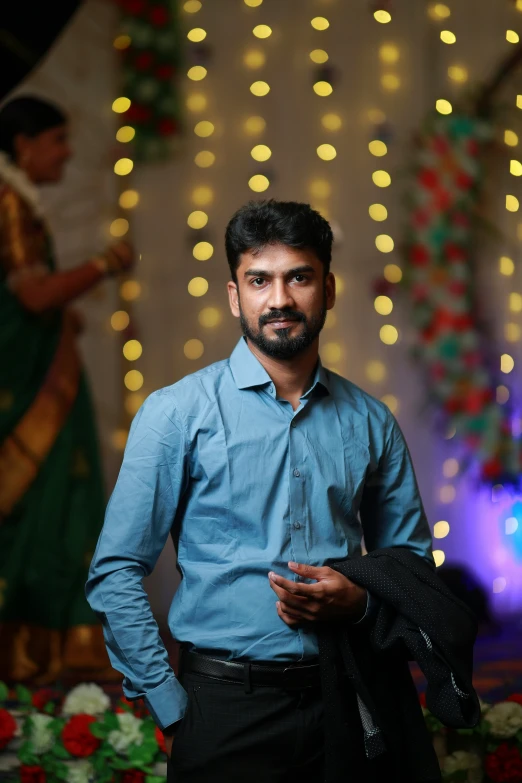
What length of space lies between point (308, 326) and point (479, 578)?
2213 mm

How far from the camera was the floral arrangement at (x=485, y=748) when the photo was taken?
273cm

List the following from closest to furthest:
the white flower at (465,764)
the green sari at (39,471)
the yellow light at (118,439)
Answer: the white flower at (465,764), the green sari at (39,471), the yellow light at (118,439)

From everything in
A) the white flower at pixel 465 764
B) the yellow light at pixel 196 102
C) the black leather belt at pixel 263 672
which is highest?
the yellow light at pixel 196 102

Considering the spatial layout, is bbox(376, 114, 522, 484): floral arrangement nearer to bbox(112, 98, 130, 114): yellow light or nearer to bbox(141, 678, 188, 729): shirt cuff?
bbox(112, 98, 130, 114): yellow light

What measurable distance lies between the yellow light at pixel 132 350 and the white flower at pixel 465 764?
181cm

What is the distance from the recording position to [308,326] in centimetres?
175

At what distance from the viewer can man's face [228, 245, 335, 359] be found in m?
1.74

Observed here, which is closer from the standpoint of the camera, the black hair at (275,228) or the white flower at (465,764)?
the black hair at (275,228)

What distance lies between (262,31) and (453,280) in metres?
1.26

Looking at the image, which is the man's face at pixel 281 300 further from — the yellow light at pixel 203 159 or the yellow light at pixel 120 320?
the yellow light at pixel 203 159

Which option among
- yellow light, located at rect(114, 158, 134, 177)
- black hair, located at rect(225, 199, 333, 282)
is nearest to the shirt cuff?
Result: black hair, located at rect(225, 199, 333, 282)

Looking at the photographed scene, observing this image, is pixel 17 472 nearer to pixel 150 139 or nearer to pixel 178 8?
pixel 150 139

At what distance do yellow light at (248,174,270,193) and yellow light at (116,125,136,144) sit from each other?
49 centimetres

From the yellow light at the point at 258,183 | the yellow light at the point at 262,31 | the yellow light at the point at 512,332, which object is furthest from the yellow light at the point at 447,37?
the yellow light at the point at 512,332
